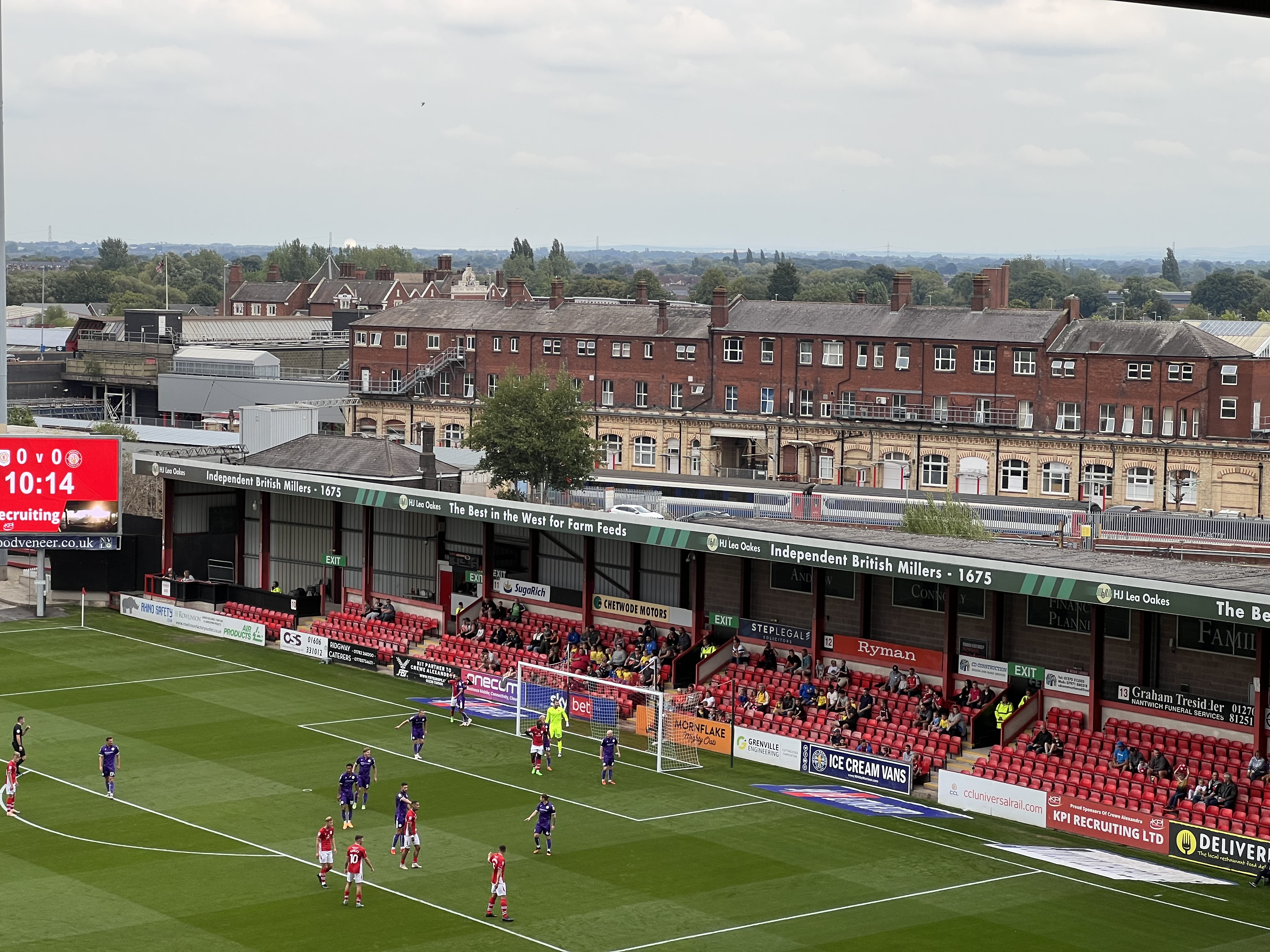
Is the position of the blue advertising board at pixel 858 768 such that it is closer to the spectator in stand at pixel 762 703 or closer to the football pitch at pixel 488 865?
the football pitch at pixel 488 865

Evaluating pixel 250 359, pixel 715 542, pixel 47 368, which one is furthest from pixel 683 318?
pixel 715 542

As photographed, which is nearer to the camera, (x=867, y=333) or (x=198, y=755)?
(x=198, y=755)

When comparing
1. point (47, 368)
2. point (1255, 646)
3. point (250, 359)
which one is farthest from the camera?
point (47, 368)

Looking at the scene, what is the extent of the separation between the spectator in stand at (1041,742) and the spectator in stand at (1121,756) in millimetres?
1941

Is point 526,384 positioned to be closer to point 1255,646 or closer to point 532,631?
point 532,631

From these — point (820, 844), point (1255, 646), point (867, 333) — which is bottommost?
point (820, 844)

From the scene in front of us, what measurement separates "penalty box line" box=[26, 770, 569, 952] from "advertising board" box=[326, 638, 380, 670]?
53.7 ft

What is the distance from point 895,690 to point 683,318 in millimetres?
74302

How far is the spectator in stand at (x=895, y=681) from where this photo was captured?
49.4m

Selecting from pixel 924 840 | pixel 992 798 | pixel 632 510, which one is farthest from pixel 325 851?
pixel 632 510

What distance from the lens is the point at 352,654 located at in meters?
61.1

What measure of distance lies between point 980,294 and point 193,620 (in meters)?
63.9

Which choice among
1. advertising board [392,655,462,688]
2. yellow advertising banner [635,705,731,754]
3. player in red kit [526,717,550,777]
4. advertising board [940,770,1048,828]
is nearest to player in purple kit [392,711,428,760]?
player in red kit [526,717,550,777]

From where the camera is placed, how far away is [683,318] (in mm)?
121500
